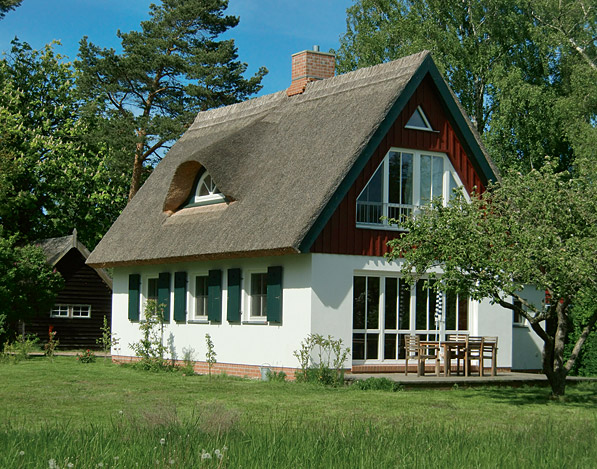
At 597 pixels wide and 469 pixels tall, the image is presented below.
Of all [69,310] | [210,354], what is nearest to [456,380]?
[210,354]

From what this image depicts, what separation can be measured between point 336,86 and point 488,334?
685cm

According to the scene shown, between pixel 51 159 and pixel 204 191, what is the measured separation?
1660cm

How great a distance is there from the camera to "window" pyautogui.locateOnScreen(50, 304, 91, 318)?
34.4 meters

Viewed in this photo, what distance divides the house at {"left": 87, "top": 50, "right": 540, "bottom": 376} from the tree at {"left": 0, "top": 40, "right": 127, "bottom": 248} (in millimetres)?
15320

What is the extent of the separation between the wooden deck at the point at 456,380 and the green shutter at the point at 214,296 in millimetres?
3992

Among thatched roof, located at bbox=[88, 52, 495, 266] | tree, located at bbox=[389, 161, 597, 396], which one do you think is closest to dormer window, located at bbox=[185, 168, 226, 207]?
thatched roof, located at bbox=[88, 52, 495, 266]

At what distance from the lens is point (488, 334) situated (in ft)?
68.1

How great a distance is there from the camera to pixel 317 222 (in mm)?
17906

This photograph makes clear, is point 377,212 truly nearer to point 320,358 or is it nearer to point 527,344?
point 320,358

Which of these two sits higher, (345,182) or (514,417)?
(345,182)

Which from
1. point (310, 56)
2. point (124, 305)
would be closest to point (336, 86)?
point (310, 56)

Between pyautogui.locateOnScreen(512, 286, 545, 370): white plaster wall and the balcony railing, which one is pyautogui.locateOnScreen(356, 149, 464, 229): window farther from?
pyautogui.locateOnScreen(512, 286, 545, 370): white plaster wall

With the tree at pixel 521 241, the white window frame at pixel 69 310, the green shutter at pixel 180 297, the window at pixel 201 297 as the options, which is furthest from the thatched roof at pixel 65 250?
the tree at pixel 521 241

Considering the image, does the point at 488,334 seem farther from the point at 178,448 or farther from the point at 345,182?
the point at 178,448
